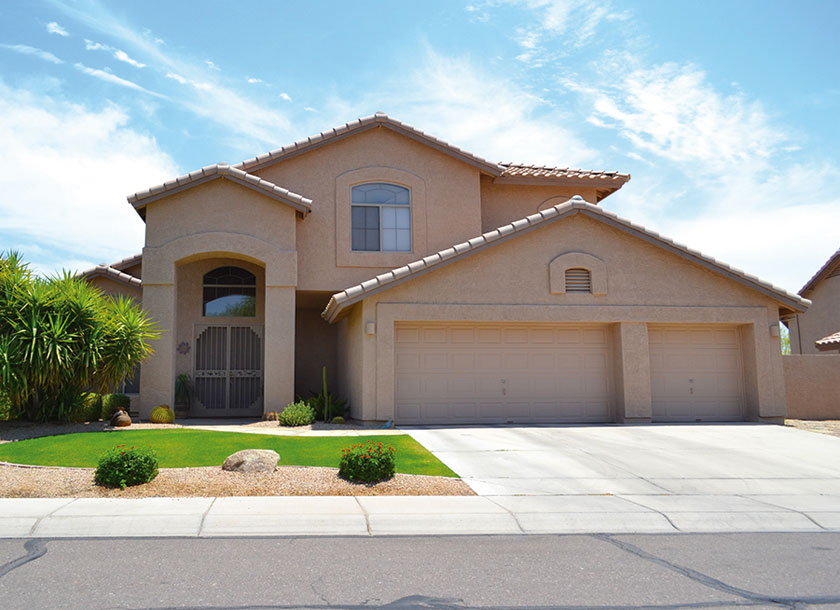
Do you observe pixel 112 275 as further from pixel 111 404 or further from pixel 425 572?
pixel 425 572

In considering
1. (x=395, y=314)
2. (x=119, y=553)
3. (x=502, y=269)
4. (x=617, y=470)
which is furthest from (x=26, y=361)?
(x=617, y=470)

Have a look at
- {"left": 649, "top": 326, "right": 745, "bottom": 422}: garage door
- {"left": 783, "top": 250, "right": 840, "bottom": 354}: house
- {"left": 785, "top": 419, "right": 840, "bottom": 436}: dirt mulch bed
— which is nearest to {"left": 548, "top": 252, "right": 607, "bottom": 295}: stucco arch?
{"left": 649, "top": 326, "right": 745, "bottom": 422}: garage door

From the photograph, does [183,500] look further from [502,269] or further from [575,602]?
[502,269]

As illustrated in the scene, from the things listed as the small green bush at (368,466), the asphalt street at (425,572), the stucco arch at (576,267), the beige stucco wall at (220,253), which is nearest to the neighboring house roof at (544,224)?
the stucco arch at (576,267)

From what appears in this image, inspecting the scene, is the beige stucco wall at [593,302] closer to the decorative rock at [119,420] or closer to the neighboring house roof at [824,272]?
the decorative rock at [119,420]

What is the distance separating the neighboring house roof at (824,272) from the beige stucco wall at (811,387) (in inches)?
382

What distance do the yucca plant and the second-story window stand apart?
6516 millimetres

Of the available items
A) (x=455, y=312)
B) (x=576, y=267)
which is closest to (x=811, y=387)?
(x=576, y=267)

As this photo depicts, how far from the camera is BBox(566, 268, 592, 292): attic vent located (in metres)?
17.0

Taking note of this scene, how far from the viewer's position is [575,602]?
524 cm

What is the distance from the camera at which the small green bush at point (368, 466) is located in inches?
369

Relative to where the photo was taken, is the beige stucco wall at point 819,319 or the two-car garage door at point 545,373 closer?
the two-car garage door at point 545,373

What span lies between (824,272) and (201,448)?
26.1m

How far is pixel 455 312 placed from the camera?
53.6 ft
